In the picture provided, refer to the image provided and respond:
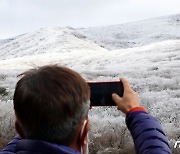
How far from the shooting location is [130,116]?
2822 mm

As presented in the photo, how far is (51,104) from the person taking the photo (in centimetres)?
243

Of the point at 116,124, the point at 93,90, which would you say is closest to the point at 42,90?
the point at 93,90

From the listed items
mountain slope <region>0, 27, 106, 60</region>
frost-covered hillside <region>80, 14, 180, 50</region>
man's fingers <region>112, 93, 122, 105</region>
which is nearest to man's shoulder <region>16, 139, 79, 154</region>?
man's fingers <region>112, 93, 122, 105</region>

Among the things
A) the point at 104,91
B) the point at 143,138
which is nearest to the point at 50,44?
the point at 104,91

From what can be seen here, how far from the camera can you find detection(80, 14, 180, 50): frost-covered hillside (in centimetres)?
10025

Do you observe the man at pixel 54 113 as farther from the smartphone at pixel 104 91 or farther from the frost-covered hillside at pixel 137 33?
the frost-covered hillside at pixel 137 33

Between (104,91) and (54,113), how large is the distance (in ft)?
1.96

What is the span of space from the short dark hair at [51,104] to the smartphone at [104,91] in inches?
14.4

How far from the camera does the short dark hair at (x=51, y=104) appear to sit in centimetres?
245

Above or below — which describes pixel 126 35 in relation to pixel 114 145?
below

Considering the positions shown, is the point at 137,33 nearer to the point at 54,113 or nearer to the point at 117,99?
the point at 117,99

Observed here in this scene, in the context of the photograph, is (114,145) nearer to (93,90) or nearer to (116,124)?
(116,124)

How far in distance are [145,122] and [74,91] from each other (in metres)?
0.54

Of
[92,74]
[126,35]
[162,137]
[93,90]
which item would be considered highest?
[93,90]
